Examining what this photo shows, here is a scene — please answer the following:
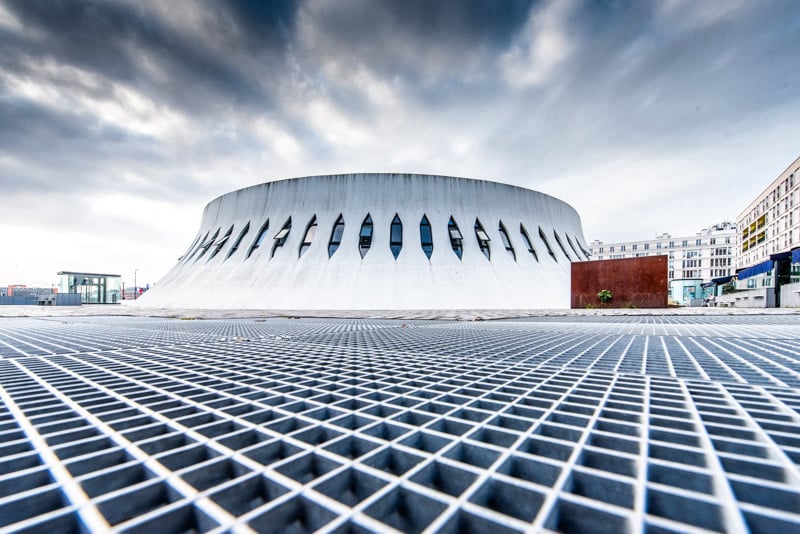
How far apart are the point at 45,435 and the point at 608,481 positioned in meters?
2.06

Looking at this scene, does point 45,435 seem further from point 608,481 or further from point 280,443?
point 608,481

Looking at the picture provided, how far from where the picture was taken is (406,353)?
368 centimetres

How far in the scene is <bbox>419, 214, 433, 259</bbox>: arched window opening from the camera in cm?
2636

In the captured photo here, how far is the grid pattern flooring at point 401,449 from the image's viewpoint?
891 millimetres

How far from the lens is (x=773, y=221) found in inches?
1900

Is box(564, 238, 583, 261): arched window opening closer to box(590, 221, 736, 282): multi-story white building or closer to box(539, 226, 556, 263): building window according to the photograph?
box(539, 226, 556, 263): building window

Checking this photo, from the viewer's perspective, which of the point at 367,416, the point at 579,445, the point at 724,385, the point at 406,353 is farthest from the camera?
the point at 406,353

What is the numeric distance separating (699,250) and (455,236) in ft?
270

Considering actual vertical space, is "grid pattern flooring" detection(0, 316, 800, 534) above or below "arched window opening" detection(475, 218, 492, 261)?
below

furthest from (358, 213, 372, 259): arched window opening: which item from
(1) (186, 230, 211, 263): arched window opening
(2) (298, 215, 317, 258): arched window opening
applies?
(1) (186, 230, 211, 263): arched window opening

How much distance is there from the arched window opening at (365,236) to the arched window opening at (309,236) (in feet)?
11.6

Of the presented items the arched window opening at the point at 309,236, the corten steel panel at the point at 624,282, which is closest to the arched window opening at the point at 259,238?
the arched window opening at the point at 309,236

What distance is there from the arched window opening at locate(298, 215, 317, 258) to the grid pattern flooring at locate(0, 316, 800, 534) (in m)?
24.5

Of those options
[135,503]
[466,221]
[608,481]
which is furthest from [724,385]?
[466,221]
